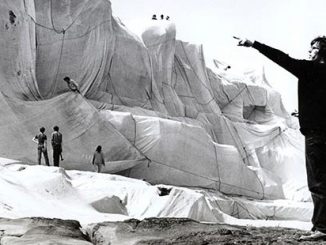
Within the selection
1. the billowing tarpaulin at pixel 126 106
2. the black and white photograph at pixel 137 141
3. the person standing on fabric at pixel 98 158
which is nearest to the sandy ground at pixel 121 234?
the black and white photograph at pixel 137 141

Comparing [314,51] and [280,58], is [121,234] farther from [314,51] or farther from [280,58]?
[314,51]

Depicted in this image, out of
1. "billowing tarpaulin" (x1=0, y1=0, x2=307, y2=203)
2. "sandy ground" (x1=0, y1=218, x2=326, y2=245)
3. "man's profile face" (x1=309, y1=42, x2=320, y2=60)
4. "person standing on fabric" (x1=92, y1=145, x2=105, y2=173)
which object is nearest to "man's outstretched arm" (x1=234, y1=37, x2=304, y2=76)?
"man's profile face" (x1=309, y1=42, x2=320, y2=60)

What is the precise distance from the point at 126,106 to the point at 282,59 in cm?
1790

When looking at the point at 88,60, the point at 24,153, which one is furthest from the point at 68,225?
the point at 88,60

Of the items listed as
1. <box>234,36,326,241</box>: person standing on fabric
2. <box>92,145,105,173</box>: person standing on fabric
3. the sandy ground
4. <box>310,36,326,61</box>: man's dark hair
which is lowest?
<box>92,145,105,173</box>: person standing on fabric

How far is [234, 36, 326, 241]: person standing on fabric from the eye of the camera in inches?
124

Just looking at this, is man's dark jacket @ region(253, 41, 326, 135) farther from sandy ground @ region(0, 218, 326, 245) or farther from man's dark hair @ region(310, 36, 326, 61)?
sandy ground @ region(0, 218, 326, 245)

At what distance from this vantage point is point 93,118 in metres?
15.7

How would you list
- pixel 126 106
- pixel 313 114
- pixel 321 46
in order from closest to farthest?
pixel 313 114 < pixel 321 46 < pixel 126 106

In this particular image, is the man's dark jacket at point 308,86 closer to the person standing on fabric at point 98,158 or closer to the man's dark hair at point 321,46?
the man's dark hair at point 321,46

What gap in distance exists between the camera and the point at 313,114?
3184 mm

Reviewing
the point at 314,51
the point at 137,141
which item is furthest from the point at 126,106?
the point at 314,51

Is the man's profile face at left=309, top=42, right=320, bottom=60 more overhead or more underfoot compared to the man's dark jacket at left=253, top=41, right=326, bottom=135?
more overhead

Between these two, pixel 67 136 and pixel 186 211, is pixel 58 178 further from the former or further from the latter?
pixel 67 136
